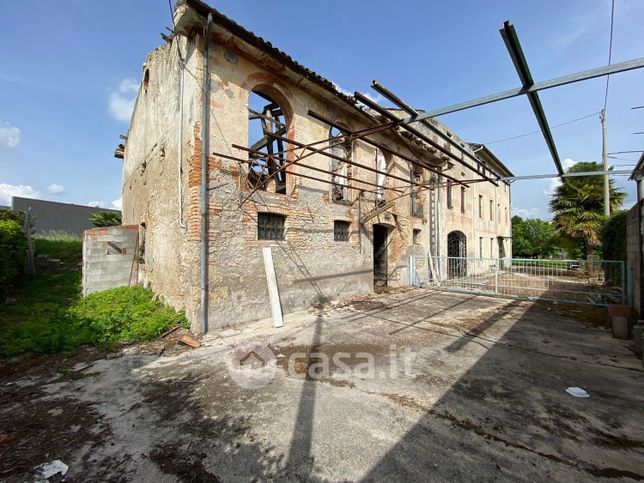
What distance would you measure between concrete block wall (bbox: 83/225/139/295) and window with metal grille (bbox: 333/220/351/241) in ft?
21.1

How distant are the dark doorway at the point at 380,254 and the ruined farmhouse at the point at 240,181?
2.04 ft

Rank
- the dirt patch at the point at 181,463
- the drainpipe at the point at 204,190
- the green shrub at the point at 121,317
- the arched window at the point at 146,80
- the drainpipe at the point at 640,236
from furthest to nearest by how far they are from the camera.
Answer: the arched window at the point at 146,80, the drainpipe at the point at 640,236, the drainpipe at the point at 204,190, the green shrub at the point at 121,317, the dirt patch at the point at 181,463

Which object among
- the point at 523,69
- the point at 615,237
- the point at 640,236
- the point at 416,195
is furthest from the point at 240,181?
the point at 615,237

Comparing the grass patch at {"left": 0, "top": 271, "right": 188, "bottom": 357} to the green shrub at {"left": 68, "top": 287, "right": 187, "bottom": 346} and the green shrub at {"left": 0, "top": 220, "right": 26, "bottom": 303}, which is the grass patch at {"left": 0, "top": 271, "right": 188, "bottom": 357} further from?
the green shrub at {"left": 0, "top": 220, "right": 26, "bottom": 303}

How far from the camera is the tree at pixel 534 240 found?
1291 inches

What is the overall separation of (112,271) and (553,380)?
34.3ft

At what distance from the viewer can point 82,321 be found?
5.43 meters

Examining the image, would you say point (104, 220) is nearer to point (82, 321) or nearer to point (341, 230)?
point (82, 321)

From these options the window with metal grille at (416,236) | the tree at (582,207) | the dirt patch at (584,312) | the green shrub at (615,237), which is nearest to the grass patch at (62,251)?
the window with metal grille at (416,236)

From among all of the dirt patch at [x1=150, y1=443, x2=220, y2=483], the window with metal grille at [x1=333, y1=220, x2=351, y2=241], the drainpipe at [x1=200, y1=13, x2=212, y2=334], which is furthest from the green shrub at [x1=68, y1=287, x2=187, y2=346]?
the window with metal grille at [x1=333, y1=220, x2=351, y2=241]

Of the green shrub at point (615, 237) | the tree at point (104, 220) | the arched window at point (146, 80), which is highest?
the arched window at point (146, 80)

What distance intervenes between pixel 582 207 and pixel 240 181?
1919cm

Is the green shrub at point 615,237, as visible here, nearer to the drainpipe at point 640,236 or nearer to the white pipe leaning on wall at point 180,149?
the drainpipe at point 640,236

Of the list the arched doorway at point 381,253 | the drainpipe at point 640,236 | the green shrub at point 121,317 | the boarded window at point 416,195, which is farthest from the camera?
the boarded window at point 416,195
